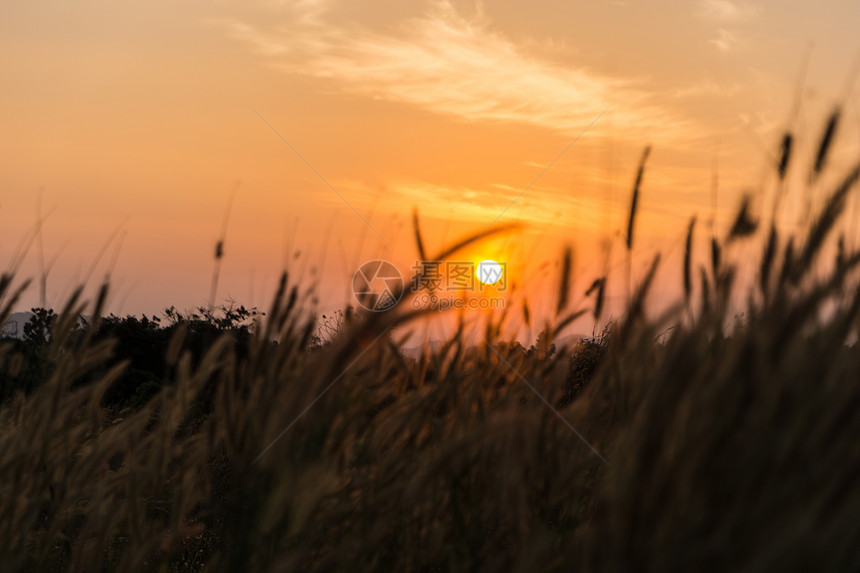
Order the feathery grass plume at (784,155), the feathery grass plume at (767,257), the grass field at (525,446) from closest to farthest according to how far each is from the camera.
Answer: the grass field at (525,446) < the feathery grass plume at (767,257) < the feathery grass plume at (784,155)

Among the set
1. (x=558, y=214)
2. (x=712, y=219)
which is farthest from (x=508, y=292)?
(x=712, y=219)

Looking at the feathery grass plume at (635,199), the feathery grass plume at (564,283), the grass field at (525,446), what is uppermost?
the feathery grass plume at (635,199)

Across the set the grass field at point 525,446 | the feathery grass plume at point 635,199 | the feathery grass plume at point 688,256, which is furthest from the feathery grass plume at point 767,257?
the feathery grass plume at point 635,199

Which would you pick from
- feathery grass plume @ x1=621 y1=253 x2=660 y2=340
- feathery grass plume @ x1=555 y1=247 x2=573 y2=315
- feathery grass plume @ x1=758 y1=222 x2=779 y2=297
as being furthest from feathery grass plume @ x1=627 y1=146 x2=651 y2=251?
feathery grass plume @ x1=758 y1=222 x2=779 y2=297

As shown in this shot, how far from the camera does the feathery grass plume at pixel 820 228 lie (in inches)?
40.8

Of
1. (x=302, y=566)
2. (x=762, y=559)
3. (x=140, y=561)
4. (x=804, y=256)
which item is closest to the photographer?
(x=762, y=559)

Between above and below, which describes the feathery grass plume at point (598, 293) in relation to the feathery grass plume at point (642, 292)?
above

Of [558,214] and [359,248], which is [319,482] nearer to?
[359,248]

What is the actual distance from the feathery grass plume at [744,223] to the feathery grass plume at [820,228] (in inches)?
9.1

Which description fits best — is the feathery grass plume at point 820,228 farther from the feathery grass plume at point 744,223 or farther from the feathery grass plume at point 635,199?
the feathery grass plume at point 635,199

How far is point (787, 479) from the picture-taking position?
908mm

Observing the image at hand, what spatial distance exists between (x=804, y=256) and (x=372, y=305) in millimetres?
665

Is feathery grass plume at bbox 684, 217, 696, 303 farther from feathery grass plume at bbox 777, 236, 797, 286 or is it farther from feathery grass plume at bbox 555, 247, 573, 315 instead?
feathery grass plume at bbox 777, 236, 797, 286

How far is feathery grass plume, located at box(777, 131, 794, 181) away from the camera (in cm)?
157
